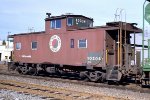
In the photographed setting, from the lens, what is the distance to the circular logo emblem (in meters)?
20.2

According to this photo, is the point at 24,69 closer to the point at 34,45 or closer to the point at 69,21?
the point at 34,45

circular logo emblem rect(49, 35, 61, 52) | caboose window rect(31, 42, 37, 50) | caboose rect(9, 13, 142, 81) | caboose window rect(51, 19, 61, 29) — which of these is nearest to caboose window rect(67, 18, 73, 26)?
caboose rect(9, 13, 142, 81)

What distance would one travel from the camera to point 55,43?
2042 centimetres

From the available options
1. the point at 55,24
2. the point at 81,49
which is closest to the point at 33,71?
the point at 55,24

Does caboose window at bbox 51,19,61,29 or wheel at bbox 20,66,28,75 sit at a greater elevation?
caboose window at bbox 51,19,61,29

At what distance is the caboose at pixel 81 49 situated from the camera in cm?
1705

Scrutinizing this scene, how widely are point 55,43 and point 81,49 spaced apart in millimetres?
2611

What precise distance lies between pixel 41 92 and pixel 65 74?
32.8 ft

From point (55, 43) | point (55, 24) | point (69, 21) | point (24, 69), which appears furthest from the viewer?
point (24, 69)

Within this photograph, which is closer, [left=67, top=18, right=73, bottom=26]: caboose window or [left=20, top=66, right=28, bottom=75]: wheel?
[left=67, top=18, right=73, bottom=26]: caboose window

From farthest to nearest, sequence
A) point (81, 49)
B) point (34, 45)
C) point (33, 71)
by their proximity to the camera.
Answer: point (34, 45) < point (33, 71) < point (81, 49)

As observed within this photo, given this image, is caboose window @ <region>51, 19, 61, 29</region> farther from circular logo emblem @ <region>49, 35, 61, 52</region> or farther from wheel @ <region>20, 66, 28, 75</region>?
wheel @ <region>20, 66, 28, 75</region>

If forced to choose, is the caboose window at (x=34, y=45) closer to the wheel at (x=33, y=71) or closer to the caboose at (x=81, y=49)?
the caboose at (x=81, y=49)

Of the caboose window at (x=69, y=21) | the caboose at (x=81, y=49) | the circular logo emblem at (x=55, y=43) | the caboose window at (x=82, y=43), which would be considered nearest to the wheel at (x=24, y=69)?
the caboose at (x=81, y=49)
